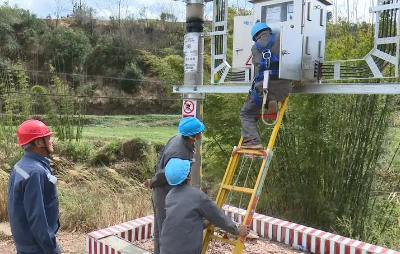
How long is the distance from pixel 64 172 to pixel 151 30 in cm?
3416

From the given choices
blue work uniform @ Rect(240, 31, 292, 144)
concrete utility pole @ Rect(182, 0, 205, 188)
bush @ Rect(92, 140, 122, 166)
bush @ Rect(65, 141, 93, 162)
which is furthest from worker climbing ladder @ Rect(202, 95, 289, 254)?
bush @ Rect(92, 140, 122, 166)

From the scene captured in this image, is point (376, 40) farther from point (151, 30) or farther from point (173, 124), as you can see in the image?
point (151, 30)

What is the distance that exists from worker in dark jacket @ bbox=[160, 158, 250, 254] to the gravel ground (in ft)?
6.50

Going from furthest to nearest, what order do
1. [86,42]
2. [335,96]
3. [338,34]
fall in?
[86,42] → [338,34] → [335,96]

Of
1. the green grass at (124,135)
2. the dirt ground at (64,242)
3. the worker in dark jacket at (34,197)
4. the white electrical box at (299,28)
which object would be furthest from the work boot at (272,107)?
the green grass at (124,135)

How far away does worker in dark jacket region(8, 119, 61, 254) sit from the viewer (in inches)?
117

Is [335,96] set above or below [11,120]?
above

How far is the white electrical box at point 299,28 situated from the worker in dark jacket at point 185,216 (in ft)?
4.46

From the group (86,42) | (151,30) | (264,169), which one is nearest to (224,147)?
(264,169)

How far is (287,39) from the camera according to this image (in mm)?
3814

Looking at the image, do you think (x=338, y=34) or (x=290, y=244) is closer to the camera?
(x=290, y=244)

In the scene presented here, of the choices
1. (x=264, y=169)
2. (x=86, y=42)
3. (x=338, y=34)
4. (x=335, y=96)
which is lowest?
(x=264, y=169)

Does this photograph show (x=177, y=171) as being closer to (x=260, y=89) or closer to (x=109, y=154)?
(x=260, y=89)

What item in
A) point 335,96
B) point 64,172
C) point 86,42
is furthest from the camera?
point 86,42
